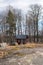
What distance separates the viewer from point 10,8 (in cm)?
5722

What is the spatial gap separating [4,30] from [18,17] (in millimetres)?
6210

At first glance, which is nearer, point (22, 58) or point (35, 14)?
point (22, 58)

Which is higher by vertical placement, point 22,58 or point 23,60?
point 23,60

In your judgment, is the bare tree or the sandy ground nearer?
the sandy ground

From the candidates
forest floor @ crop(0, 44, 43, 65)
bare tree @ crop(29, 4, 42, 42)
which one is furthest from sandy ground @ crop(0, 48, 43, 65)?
bare tree @ crop(29, 4, 42, 42)

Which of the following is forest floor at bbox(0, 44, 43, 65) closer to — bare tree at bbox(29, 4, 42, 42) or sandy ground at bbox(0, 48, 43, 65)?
sandy ground at bbox(0, 48, 43, 65)

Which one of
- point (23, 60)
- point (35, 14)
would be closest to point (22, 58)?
point (23, 60)

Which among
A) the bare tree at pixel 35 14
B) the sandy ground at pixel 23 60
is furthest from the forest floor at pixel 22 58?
the bare tree at pixel 35 14

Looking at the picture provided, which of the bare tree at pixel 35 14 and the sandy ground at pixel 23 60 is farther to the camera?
the bare tree at pixel 35 14

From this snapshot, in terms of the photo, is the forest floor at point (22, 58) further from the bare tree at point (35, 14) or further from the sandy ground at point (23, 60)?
the bare tree at point (35, 14)

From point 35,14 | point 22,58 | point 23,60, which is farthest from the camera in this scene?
point 35,14

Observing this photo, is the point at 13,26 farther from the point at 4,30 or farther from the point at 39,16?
the point at 39,16

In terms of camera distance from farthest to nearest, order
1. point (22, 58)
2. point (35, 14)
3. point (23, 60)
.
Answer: point (35, 14) < point (22, 58) < point (23, 60)

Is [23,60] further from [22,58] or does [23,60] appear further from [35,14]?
[35,14]
